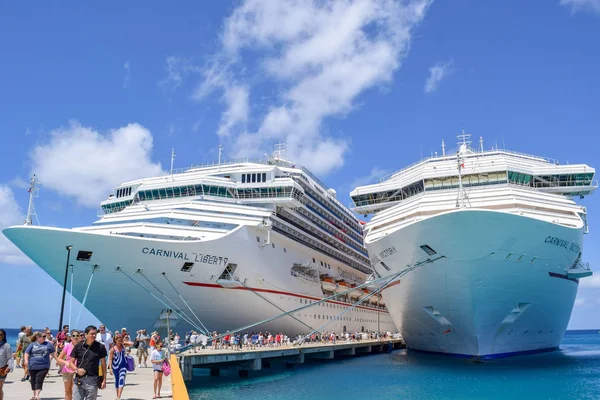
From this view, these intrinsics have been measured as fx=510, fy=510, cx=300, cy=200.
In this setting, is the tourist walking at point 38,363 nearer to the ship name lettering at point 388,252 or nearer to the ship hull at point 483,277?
the ship hull at point 483,277

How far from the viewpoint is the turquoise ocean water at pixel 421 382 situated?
17.4 metres

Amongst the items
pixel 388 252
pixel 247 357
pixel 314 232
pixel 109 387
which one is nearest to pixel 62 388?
pixel 109 387

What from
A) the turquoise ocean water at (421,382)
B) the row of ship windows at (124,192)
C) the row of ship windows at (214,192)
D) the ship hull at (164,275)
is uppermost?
the row of ship windows at (124,192)

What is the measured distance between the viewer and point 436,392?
58.4 ft

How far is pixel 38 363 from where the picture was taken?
885 cm

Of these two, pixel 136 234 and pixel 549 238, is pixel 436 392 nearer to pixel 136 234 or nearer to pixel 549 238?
pixel 549 238

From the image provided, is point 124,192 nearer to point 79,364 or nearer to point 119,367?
point 119,367

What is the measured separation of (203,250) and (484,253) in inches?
491

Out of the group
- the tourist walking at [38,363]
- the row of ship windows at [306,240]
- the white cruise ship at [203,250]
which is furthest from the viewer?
the row of ship windows at [306,240]

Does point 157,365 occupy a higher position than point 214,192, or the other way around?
point 214,192

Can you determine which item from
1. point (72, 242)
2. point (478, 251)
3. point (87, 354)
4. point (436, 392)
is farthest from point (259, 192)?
point (87, 354)

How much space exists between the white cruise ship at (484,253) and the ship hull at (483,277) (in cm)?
4

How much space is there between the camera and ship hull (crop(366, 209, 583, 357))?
20.2 meters

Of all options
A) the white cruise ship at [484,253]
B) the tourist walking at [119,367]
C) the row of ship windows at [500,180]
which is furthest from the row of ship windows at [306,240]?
the tourist walking at [119,367]
